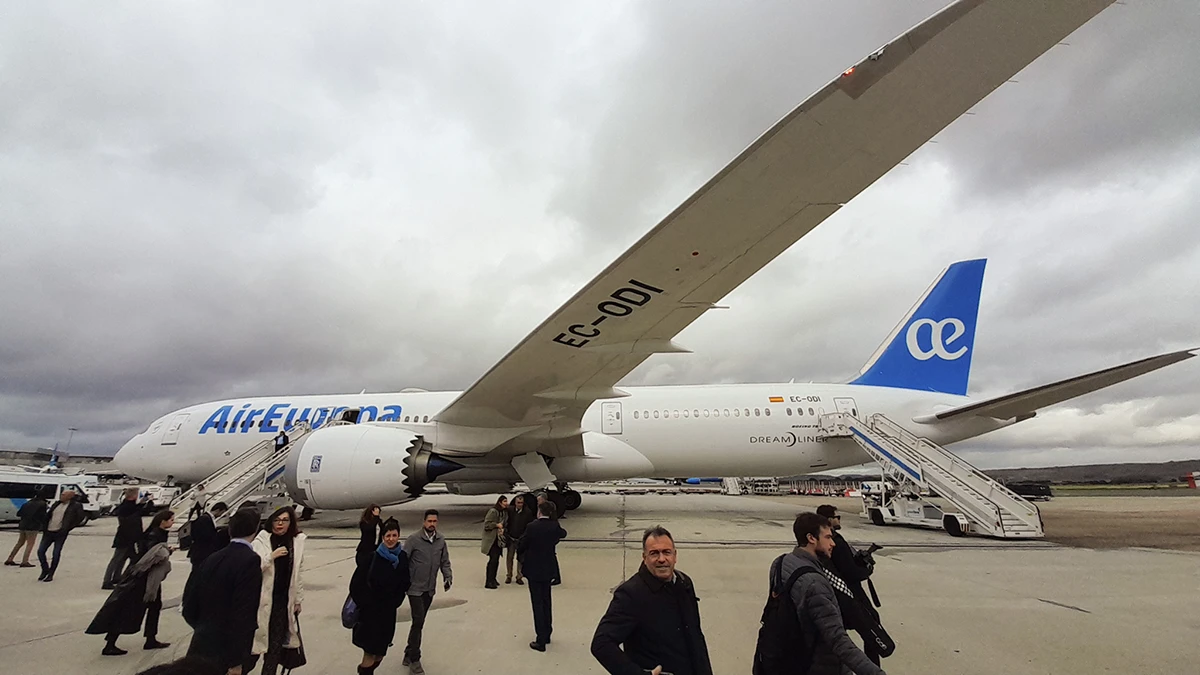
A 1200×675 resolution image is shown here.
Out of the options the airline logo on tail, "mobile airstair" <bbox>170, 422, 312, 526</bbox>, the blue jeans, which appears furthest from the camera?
the airline logo on tail

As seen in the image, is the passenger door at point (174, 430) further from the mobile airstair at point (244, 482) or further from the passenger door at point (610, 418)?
the passenger door at point (610, 418)

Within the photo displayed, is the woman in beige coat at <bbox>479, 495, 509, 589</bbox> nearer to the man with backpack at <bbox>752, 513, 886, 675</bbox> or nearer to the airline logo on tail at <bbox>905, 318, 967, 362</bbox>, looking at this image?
the man with backpack at <bbox>752, 513, 886, 675</bbox>

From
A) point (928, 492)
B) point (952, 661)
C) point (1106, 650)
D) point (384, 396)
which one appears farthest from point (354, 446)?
point (928, 492)

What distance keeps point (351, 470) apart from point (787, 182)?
8591mm

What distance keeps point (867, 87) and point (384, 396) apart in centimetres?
1327

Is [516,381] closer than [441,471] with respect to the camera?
Yes

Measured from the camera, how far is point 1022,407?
10.9 m

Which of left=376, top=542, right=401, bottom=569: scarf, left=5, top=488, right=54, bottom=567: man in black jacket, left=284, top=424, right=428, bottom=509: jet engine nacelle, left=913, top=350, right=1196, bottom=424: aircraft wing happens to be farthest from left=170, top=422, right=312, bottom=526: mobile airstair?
left=913, top=350, right=1196, bottom=424: aircraft wing

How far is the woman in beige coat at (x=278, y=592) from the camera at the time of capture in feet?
9.84

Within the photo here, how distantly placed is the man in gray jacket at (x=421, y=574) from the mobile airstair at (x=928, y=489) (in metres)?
→ 9.79

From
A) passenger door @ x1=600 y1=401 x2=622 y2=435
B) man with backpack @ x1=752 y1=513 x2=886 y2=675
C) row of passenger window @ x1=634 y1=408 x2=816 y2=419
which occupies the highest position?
row of passenger window @ x1=634 y1=408 x2=816 y2=419

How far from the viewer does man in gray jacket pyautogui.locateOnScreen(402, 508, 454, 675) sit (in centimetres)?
345

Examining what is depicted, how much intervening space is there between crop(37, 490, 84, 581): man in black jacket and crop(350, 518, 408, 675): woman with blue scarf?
231 inches

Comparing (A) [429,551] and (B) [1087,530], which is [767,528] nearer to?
(B) [1087,530]
